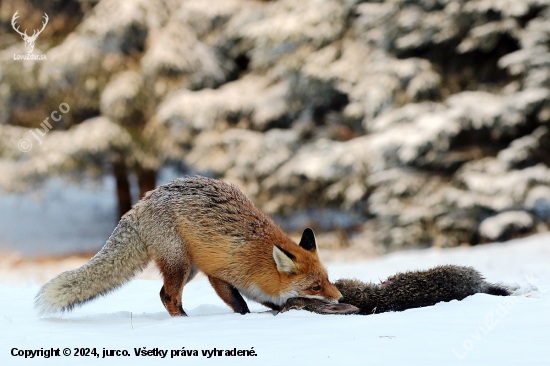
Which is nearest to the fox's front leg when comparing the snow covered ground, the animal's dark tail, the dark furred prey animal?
the snow covered ground

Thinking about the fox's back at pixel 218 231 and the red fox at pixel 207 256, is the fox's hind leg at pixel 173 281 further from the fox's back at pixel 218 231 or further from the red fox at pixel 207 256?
the fox's back at pixel 218 231

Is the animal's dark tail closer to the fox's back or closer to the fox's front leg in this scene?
the fox's back

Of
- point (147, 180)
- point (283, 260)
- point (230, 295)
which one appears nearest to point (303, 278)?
point (283, 260)

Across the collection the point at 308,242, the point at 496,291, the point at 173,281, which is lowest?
the point at 496,291

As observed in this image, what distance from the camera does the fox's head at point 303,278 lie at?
13.6 ft

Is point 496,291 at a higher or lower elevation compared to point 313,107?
lower

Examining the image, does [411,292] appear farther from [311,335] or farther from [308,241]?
[311,335]

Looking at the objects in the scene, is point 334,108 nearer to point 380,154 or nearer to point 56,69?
point 380,154

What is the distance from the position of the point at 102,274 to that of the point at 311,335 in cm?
211

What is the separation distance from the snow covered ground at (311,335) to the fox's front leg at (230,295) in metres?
0.25

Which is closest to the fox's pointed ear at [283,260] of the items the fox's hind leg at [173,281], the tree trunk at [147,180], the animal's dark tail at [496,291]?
the fox's hind leg at [173,281]

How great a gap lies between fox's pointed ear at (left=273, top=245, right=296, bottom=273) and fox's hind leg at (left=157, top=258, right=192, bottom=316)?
87 cm

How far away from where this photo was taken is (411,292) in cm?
422

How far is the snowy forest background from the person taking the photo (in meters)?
11.3
